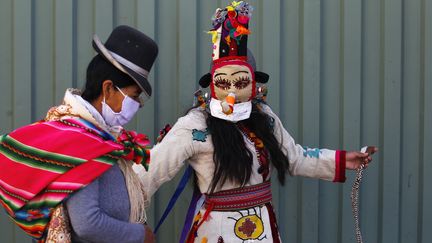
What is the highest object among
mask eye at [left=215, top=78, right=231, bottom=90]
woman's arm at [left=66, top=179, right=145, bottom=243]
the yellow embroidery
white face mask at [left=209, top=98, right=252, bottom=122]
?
mask eye at [left=215, top=78, right=231, bottom=90]

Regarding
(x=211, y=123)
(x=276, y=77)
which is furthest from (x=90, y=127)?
(x=276, y=77)

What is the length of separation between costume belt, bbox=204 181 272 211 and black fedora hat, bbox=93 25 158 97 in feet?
2.80

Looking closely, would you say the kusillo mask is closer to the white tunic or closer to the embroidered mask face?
the embroidered mask face

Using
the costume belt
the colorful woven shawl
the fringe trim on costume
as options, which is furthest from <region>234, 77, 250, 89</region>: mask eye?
the colorful woven shawl

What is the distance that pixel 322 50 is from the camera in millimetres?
3900

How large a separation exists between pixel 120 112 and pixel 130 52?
217 mm

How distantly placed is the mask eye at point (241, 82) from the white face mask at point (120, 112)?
0.79 meters

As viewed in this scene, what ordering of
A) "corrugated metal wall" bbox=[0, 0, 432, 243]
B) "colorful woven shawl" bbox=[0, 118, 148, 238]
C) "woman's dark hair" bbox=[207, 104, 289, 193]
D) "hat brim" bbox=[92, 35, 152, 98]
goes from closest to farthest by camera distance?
"colorful woven shawl" bbox=[0, 118, 148, 238]
"hat brim" bbox=[92, 35, 152, 98]
"woman's dark hair" bbox=[207, 104, 289, 193]
"corrugated metal wall" bbox=[0, 0, 432, 243]

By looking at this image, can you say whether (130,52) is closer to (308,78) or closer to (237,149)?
(237,149)

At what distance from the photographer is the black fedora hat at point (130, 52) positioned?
2234mm

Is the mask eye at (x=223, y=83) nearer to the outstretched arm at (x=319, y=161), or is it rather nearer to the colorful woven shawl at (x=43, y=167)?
the outstretched arm at (x=319, y=161)

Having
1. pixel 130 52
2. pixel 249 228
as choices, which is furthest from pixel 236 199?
pixel 130 52

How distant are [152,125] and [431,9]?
75.6 inches

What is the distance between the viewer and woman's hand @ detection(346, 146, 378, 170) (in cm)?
322
